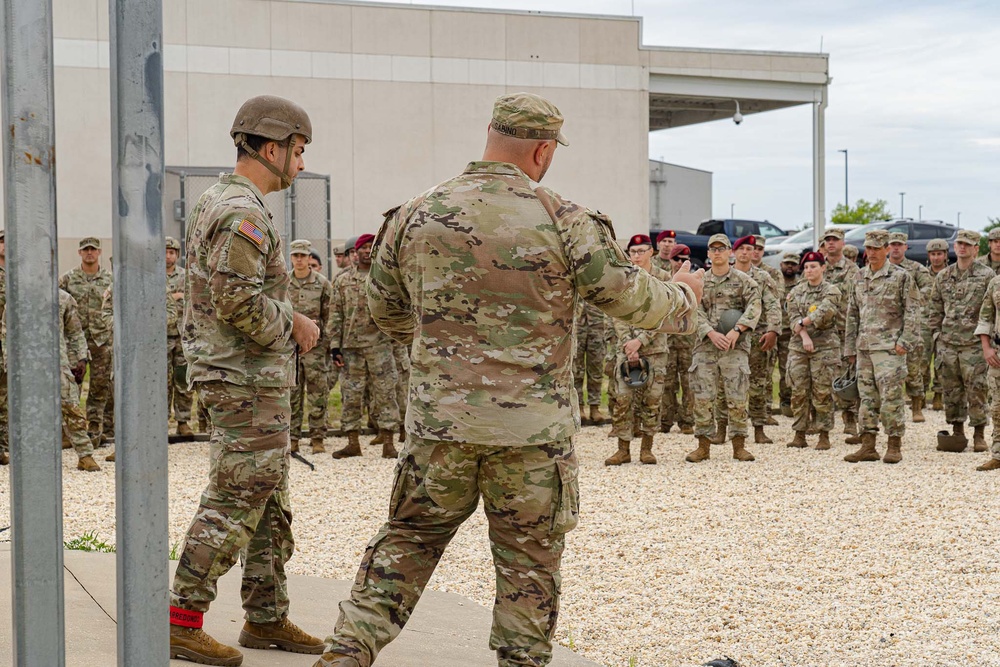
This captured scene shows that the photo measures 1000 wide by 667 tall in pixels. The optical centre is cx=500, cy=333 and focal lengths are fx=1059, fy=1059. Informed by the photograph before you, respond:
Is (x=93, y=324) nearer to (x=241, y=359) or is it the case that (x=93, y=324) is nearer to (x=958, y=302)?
(x=241, y=359)

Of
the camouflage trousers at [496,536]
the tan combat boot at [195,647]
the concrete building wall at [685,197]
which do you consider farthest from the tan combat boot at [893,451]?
the concrete building wall at [685,197]

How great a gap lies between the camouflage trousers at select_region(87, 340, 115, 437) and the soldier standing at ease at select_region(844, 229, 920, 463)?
7.92 m

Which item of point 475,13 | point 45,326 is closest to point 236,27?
point 475,13

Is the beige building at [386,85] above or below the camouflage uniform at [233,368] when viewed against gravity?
above

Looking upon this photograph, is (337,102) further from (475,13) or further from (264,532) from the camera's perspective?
(264,532)

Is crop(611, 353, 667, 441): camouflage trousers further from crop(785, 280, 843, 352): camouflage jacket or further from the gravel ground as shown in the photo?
crop(785, 280, 843, 352): camouflage jacket

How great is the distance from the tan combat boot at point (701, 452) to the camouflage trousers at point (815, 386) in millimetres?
1454

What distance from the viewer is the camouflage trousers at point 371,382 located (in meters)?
11.4

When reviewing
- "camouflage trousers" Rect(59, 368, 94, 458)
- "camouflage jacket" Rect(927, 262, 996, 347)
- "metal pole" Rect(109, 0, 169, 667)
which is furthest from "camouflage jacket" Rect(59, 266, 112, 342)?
"metal pole" Rect(109, 0, 169, 667)

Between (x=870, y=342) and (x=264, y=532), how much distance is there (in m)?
7.90

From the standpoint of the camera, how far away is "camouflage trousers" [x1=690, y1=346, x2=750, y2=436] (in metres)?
10.8

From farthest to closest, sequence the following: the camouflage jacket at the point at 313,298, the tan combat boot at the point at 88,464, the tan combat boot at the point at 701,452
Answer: the camouflage jacket at the point at 313,298 < the tan combat boot at the point at 701,452 < the tan combat boot at the point at 88,464

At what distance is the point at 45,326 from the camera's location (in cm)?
227

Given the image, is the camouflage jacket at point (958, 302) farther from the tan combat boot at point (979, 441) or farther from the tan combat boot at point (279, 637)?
the tan combat boot at point (279, 637)
